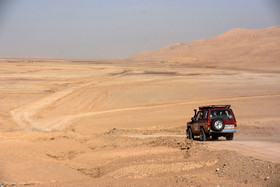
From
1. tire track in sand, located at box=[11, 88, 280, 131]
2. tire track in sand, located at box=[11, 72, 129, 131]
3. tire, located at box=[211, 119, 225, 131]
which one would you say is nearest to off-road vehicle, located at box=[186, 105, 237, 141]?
tire, located at box=[211, 119, 225, 131]

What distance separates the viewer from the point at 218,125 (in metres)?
15.8

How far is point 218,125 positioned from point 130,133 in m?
6.65

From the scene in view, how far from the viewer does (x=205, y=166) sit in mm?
10945

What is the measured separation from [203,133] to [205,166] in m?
5.66

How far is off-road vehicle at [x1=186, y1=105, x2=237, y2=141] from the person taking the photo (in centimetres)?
1584

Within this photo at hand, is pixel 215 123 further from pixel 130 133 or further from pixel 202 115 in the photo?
pixel 130 133

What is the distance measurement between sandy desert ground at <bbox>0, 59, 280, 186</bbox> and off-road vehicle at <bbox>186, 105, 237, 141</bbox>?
26.3 inches

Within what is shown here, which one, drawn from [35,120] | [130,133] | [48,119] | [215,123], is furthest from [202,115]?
[35,120]

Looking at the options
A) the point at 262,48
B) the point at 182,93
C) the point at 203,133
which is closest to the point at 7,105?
the point at 182,93

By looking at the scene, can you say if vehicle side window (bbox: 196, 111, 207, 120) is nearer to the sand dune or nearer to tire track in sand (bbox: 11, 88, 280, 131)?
the sand dune

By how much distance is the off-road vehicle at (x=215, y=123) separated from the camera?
1584 cm

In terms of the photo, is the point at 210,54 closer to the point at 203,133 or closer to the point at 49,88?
the point at 49,88

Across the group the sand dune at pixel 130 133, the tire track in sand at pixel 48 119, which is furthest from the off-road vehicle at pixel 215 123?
the tire track in sand at pixel 48 119

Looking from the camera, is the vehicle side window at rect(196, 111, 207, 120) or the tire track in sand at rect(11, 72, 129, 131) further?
the tire track in sand at rect(11, 72, 129, 131)
